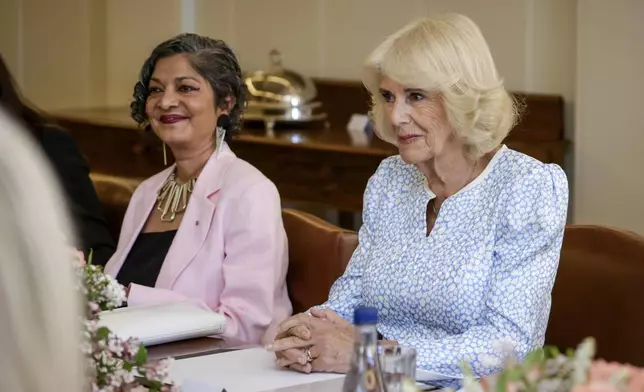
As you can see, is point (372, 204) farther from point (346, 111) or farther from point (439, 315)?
point (346, 111)

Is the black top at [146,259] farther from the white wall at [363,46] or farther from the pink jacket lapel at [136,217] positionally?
the white wall at [363,46]

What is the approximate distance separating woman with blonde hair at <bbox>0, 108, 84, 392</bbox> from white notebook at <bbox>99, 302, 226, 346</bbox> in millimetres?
1560

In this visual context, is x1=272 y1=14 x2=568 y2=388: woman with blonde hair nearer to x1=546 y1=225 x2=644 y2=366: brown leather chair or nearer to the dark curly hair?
x1=546 y1=225 x2=644 y2=366: brown leather chair

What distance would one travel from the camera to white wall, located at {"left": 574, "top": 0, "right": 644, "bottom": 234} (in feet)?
14.4

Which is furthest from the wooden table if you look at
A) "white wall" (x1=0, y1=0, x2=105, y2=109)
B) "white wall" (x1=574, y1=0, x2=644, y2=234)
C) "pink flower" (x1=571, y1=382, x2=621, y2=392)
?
"white wall" (x1=0, y1=0, x2=105, y2=109)

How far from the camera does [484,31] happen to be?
16.5 ft

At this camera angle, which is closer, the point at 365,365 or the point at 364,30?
the point at 365,365

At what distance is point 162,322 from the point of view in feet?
8.16

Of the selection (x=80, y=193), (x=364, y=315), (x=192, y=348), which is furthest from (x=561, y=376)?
(x=80, y=193)

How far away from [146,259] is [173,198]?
18 centimetres

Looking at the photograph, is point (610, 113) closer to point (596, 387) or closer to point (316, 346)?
point (316, 346)

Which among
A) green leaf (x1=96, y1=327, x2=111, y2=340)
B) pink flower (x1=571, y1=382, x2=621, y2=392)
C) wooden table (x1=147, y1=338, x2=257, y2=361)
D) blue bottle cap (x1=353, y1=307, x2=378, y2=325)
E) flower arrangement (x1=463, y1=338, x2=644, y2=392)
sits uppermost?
pink flower (x1=571, y1=382, x2=621, y2=392)

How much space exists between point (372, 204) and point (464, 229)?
310 millimetres

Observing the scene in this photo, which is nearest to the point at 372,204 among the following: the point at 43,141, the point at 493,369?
the point at 493,369
